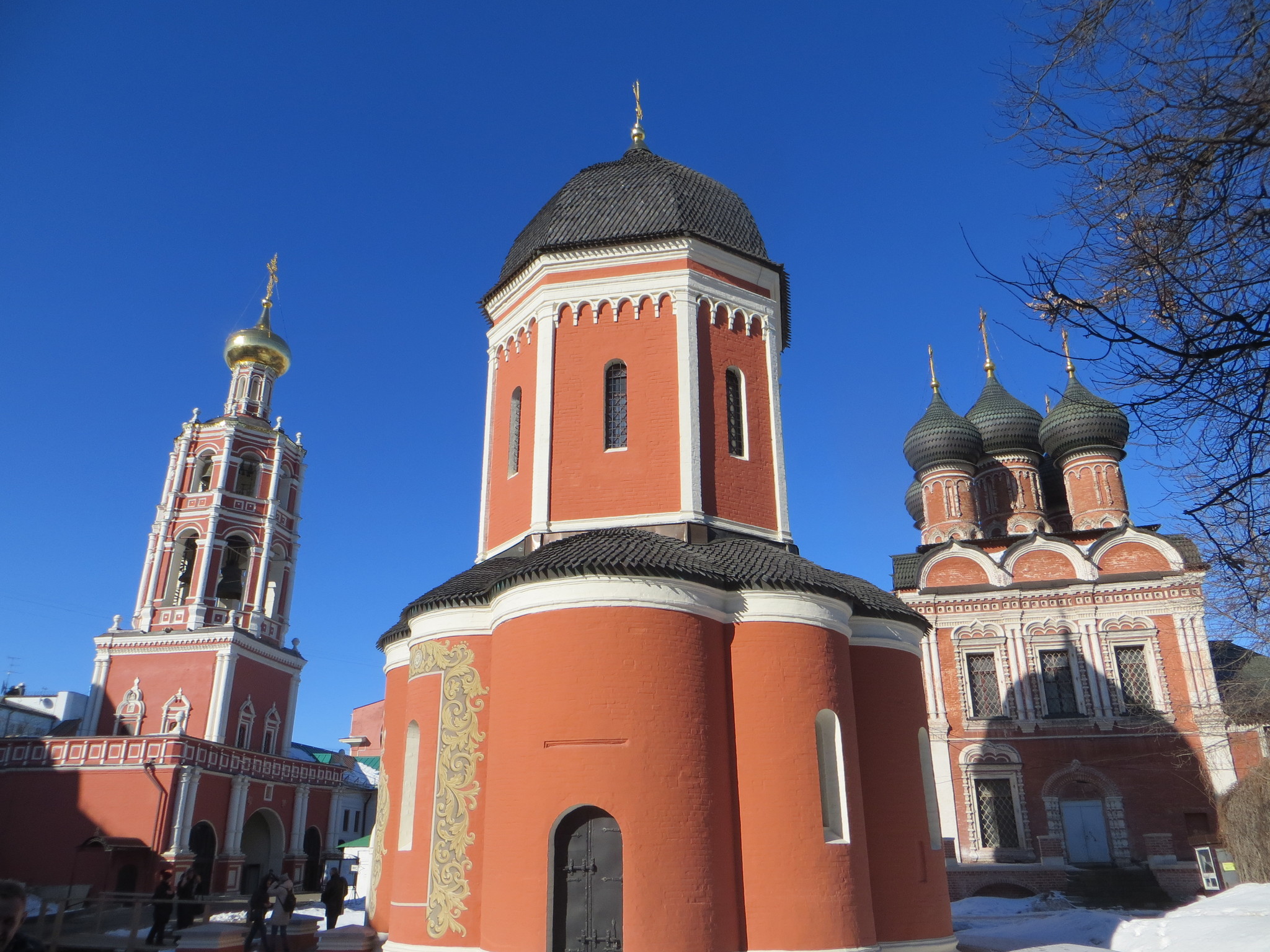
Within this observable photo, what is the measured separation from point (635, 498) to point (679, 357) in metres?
1.91

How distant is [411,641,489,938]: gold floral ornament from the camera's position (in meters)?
8.98

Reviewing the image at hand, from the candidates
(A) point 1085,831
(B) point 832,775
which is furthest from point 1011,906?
(B) point 832,775

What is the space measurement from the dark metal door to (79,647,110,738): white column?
66.6 feet

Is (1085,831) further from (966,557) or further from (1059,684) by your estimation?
(966,557)

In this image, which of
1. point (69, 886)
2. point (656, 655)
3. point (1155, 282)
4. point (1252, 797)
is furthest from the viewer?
point (69, 886)

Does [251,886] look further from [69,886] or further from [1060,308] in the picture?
[1060,308]

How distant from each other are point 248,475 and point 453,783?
21058 millimetres

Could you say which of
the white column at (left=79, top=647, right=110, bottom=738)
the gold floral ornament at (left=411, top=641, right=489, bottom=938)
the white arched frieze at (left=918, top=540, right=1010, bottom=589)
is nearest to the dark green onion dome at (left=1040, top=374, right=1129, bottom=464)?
the white arched frieze at (left=918, top=540, right=1010, bottom=589)

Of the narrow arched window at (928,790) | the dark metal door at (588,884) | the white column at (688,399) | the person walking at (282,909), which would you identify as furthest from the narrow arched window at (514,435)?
the narrow arched window at (928,790)

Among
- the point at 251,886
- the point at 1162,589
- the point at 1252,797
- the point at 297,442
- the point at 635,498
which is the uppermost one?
the point at 297,442

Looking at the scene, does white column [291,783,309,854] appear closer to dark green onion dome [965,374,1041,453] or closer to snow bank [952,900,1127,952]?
snow bank [952,900,1127,952]

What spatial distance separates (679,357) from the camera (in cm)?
1134

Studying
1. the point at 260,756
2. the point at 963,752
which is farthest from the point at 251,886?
the point at 963,752

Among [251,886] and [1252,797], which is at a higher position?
[1252,797]
